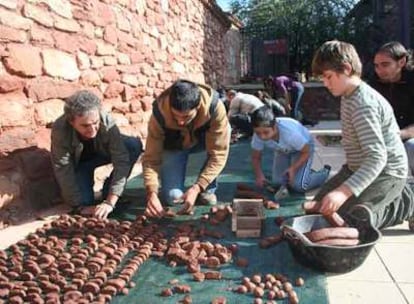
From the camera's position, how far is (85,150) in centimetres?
408

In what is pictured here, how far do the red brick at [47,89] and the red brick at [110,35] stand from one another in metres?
1.18

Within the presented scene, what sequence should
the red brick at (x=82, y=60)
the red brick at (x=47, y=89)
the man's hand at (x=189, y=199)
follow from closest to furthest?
the man's hand at (x=189, y=199) < the red brick at (x=47, y=89) < the red brick at (x=82, y=60)

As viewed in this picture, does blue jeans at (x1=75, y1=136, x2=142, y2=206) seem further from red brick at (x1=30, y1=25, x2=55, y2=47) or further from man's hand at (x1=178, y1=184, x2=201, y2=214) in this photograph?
red brick at (x1=30, y1=25, x2=55, y2=47)

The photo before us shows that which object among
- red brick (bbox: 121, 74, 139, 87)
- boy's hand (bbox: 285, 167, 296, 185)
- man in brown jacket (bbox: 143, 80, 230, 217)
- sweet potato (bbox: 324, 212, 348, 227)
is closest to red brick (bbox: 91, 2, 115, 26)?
red brick (bbox: 121, 74, 139, 87)

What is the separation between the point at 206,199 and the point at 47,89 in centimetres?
171

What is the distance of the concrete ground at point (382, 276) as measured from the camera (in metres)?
2.36

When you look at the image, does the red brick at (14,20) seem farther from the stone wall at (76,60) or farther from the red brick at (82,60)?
the red brick at (82,60)

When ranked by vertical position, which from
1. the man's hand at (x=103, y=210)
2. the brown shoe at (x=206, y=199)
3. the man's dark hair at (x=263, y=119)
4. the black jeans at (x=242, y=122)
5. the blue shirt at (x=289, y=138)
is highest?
the man's dark hair at (x=263, y=119)

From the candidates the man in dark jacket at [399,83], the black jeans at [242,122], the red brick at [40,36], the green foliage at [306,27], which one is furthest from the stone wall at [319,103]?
the red brick at [40,36]

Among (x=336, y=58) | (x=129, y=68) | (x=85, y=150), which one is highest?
(x=129, y=68)

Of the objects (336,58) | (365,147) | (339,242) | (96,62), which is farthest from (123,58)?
(339,242)

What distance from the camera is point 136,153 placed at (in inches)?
169

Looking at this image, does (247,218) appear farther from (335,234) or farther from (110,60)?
(110,60)

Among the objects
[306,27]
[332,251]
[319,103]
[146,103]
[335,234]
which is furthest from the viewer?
[306,27]
